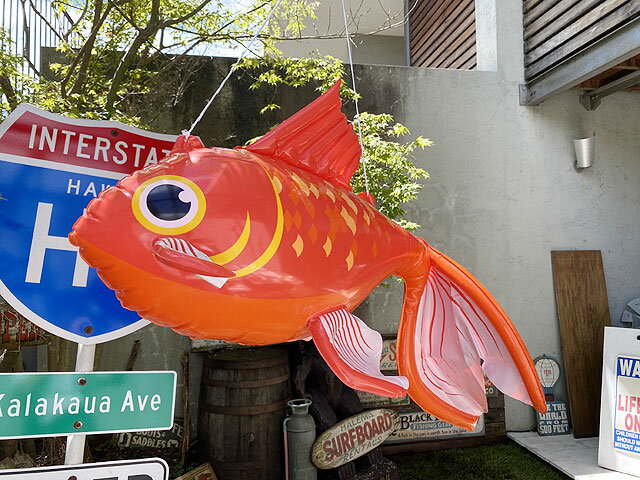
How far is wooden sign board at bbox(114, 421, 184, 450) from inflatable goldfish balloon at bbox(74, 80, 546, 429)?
10.7 ft

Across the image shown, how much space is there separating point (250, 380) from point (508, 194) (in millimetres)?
3122

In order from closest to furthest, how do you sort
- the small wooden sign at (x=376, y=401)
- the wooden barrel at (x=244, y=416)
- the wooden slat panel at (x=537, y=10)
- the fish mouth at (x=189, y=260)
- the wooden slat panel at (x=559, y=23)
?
1. the fish mouth at (x=189, y=260)
2. the wooden barrel at (x=244, y=416)
3. the wooden slat panel at (x=559, y=23)
4. the small wooden sign at (x=376, y=401)
5. the wooden slat panel at (x=537, y=10)

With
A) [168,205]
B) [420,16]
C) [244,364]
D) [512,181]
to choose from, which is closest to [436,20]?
[420,16]

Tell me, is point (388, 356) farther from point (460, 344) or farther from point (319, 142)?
point (319, 142)

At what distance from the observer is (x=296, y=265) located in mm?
917

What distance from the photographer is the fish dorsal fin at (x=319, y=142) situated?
1083mm

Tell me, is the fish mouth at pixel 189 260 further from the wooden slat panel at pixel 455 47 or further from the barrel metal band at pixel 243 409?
the wooden slat panel at pixel 455 47

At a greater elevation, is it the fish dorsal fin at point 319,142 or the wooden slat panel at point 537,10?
the wooden slat panel at point 537,10

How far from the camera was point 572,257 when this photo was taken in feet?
16.3

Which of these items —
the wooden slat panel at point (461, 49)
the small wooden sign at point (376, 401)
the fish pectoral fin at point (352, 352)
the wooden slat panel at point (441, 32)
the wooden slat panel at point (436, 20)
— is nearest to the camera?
the fish pectoral fin at point (352, 352)

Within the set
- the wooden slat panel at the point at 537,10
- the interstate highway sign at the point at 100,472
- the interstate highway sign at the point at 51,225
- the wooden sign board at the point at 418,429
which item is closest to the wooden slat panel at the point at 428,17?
the wooden slat panel at the point at 537,10

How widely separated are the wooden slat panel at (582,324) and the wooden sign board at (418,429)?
3.41 ft

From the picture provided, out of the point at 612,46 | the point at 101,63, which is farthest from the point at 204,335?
the point at 612,46

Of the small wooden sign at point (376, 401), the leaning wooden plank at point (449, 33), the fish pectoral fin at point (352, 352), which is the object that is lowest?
the small wooden sign at point (376, 401)
